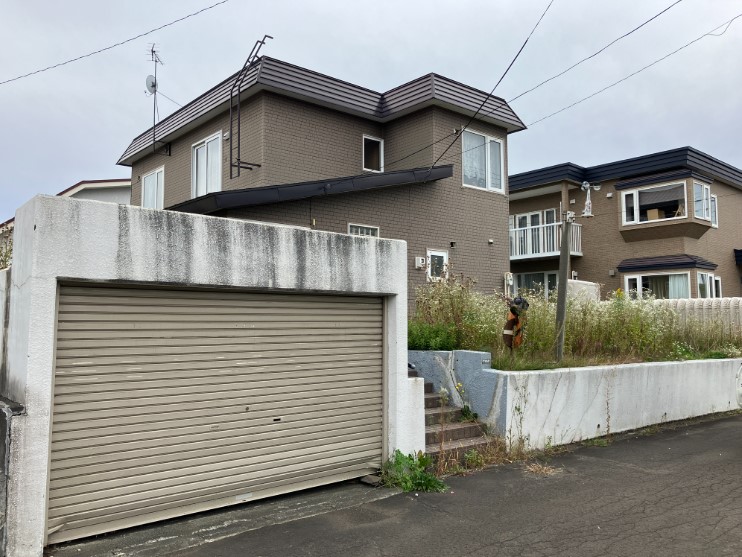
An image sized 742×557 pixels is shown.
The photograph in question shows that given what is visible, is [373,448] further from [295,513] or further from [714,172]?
[714,172]

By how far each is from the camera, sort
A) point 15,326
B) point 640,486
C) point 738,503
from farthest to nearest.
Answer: point 640,486
point 738,503
point 15,326

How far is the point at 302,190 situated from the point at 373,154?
180 inches

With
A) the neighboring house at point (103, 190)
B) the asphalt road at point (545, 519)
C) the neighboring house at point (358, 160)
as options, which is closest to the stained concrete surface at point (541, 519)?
the asphalt road at point (545, 519)

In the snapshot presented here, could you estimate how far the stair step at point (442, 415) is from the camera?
755cm

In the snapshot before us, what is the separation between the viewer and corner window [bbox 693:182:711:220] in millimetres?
20328

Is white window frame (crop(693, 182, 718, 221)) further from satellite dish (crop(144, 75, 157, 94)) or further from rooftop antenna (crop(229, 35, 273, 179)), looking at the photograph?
satellite dish (crop(144, 75, 157, 94))

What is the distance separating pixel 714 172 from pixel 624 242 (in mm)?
4018

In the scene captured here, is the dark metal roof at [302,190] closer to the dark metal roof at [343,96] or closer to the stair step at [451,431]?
the dark metal roof at [343,96]

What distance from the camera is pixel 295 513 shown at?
17.5ft

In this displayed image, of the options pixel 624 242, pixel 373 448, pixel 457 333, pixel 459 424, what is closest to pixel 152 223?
pixel 373 448

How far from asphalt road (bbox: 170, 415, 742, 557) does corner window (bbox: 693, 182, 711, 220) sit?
15433mm

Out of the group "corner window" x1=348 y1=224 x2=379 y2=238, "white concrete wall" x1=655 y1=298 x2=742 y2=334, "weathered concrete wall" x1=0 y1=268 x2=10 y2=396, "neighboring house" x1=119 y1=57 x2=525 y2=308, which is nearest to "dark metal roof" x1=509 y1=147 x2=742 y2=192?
"neighboring house" x1=119 y1=57 x2=525 y2=308

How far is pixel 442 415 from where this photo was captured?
24.9 ft

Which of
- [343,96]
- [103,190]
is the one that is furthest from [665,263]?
[103,190]
